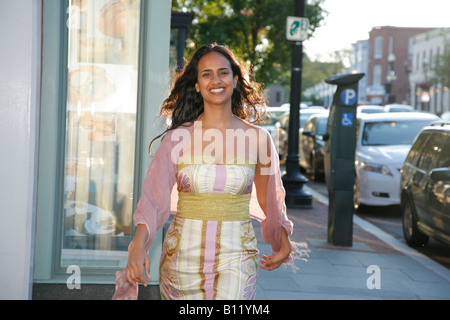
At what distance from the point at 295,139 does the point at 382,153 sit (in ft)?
5.12

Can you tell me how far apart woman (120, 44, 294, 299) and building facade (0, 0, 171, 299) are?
5.16 feet

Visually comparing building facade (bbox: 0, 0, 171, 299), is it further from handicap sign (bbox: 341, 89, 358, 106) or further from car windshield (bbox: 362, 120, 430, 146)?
car windshield (bbox: 362, 120, 430, 146)

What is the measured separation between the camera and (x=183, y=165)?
10.4 feet

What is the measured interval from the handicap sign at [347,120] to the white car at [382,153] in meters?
3.13

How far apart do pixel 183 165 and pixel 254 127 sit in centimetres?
43

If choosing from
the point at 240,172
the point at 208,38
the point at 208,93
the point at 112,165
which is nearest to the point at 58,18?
the point at 112,165

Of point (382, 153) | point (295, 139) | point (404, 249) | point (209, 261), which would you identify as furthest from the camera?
point (295, 139)

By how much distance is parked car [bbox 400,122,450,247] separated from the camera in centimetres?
761

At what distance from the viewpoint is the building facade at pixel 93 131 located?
479cm

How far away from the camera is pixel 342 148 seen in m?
8.27

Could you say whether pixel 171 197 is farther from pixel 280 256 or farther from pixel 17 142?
pixel 17 142

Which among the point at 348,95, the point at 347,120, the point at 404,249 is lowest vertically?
the point at 404,249

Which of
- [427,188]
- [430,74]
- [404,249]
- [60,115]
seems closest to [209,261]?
[60,115]
